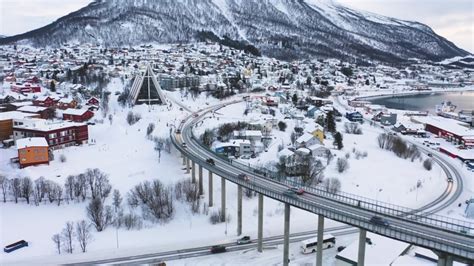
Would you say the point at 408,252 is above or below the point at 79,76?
below

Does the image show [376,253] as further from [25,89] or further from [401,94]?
[401,94]

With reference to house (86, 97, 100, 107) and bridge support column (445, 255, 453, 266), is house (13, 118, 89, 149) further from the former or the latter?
bridge support column (445, 255, 453, 266)

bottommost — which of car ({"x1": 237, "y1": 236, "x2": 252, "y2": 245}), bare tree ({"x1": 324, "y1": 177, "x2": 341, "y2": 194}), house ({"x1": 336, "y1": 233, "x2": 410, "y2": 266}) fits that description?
car ({"x1": 237, "y1": 236, "x2": 252, "y2": 245})

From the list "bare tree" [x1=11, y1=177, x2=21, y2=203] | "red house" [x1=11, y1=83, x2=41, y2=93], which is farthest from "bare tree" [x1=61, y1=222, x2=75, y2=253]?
"red house" [x1=11, y1=83, x2=41, y2=93]

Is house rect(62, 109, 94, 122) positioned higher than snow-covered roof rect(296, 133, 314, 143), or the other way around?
house rect(62, 109, 94, 122)

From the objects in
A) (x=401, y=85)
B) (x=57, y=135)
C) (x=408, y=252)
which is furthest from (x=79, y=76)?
(x=401, y=85)

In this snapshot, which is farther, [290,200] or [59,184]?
[59,184]

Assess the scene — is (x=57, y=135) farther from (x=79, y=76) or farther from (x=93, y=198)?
(x=79, y=76)
